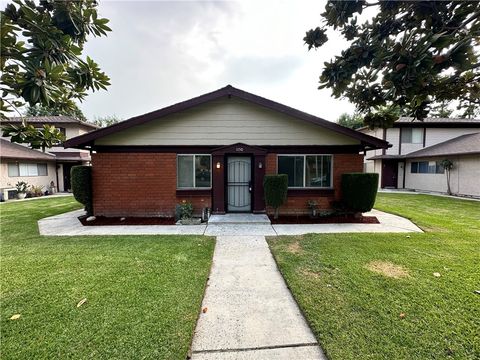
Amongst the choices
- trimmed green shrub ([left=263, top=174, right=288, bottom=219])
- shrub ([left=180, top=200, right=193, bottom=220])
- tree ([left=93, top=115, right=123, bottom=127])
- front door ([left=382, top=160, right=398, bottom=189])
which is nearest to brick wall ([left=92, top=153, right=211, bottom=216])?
shrub ([left=180, top=200, right=193, bottom=220])

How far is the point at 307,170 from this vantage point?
8688 mm

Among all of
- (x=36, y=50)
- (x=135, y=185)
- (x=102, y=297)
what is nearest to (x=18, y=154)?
(x=135, y=185)

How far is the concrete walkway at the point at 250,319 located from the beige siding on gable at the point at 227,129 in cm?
516

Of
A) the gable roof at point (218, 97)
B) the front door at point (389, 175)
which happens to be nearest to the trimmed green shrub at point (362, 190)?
the gable roof at point (218, 97)

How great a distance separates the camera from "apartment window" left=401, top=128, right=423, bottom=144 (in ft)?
65.9

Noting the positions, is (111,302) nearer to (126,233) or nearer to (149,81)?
(126,233)

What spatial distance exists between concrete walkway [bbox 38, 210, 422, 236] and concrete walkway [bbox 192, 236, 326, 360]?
234 centimetres

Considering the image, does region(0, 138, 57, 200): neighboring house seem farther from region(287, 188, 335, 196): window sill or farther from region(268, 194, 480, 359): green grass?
region(268, 194, 480, 359): green grass

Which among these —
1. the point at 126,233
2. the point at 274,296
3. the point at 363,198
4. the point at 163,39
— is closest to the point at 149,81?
the point at 163,39

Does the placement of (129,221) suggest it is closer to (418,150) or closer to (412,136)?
(418,150)

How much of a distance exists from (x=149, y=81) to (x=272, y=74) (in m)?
7.40

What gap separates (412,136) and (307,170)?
57.5 ft

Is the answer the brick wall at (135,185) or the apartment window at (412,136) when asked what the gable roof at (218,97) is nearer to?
the brick wall at (135,185)

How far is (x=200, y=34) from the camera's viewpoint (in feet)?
25.6
